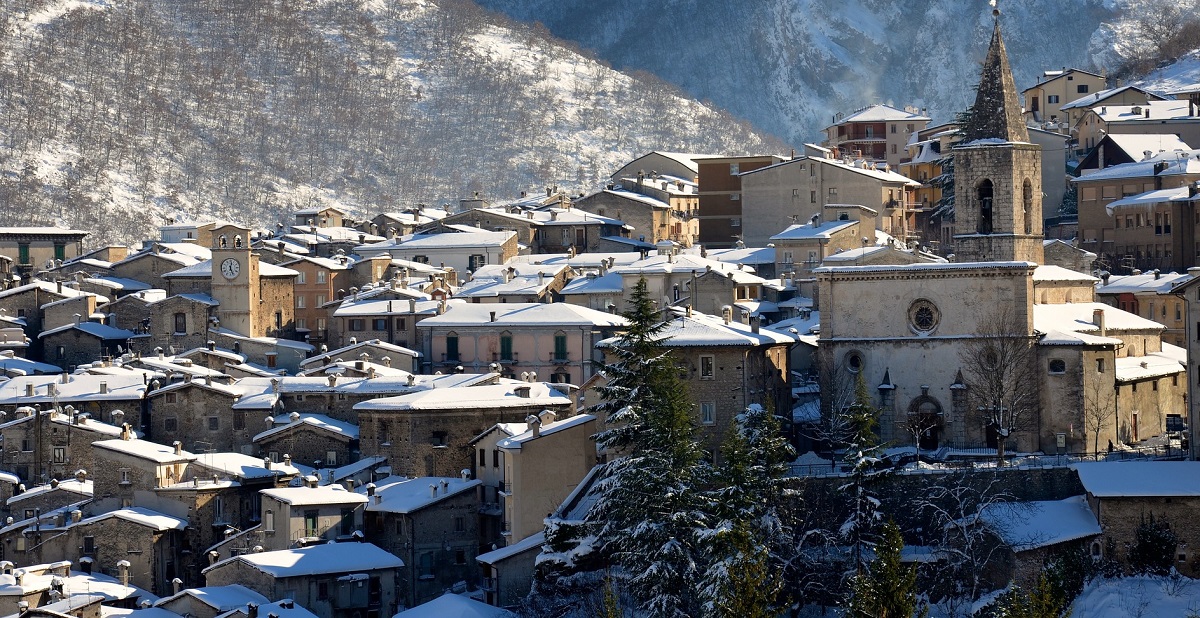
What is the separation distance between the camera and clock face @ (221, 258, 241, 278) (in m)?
81.2

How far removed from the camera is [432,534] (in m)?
57.8

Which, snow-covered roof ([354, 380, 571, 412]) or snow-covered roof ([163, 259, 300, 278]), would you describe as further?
snow-covered roof ([163, 259, 300, 278])

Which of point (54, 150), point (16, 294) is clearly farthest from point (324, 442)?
point (54, 150)

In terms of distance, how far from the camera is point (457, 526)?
57.9 metres

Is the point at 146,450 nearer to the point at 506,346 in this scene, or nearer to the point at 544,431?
the point at 506,346

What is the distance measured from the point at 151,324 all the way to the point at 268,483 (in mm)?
19934

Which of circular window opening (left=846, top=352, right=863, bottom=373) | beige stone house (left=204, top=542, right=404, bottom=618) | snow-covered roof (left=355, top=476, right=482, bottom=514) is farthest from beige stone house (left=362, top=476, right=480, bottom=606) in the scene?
circular window opening (left=846, top=352, right=863, bottom=373)

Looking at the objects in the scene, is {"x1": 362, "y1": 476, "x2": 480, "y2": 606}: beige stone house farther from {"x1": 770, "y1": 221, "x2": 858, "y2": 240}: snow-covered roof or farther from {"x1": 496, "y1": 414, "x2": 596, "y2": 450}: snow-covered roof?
{"x1": 770, "y1": 221, "x2": 858, "y2": 240}: snow-covered roof

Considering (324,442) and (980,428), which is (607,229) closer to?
(324,442)

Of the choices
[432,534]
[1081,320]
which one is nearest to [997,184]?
[1081,320]

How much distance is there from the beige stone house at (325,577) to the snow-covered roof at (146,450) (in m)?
7.19

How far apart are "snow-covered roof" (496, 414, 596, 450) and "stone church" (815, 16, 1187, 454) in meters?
5.90

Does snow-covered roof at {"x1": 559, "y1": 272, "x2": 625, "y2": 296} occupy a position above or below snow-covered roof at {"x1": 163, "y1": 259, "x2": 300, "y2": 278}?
below

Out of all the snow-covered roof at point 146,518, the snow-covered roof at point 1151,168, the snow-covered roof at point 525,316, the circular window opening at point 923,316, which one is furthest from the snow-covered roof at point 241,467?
the snow-covered roof at point 1151,168
